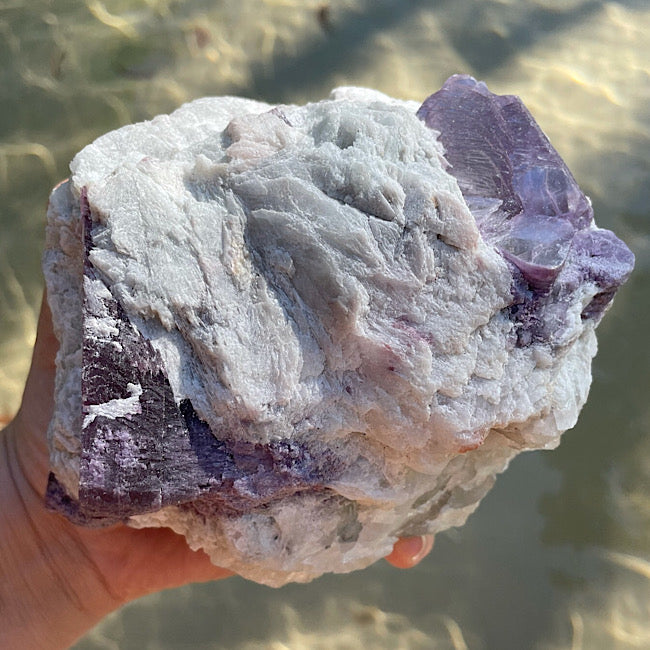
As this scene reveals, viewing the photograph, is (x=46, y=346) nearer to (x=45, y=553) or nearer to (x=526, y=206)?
(x=45, y=553)

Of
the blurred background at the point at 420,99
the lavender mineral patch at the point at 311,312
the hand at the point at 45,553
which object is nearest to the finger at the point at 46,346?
the hand at the point at 45,553


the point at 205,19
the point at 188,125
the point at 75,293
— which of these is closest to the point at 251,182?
the point at 188,125

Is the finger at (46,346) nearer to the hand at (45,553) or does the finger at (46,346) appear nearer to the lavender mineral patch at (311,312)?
the hand at (45,553)

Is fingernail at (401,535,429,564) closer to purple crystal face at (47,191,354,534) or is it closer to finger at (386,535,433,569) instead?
finger at (386,535,433,569)

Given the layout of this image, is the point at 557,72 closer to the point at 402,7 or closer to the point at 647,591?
the point at 402,7

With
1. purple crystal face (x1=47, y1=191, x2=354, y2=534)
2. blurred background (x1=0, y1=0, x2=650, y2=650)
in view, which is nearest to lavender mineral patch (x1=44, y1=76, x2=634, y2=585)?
purple crystal face (x1=47, y1=191, x2=354, y2=534)

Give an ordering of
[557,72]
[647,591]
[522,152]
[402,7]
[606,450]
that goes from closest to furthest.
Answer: [522,152]
[647,591]
[606,450]
[557,72]
[402,7]
